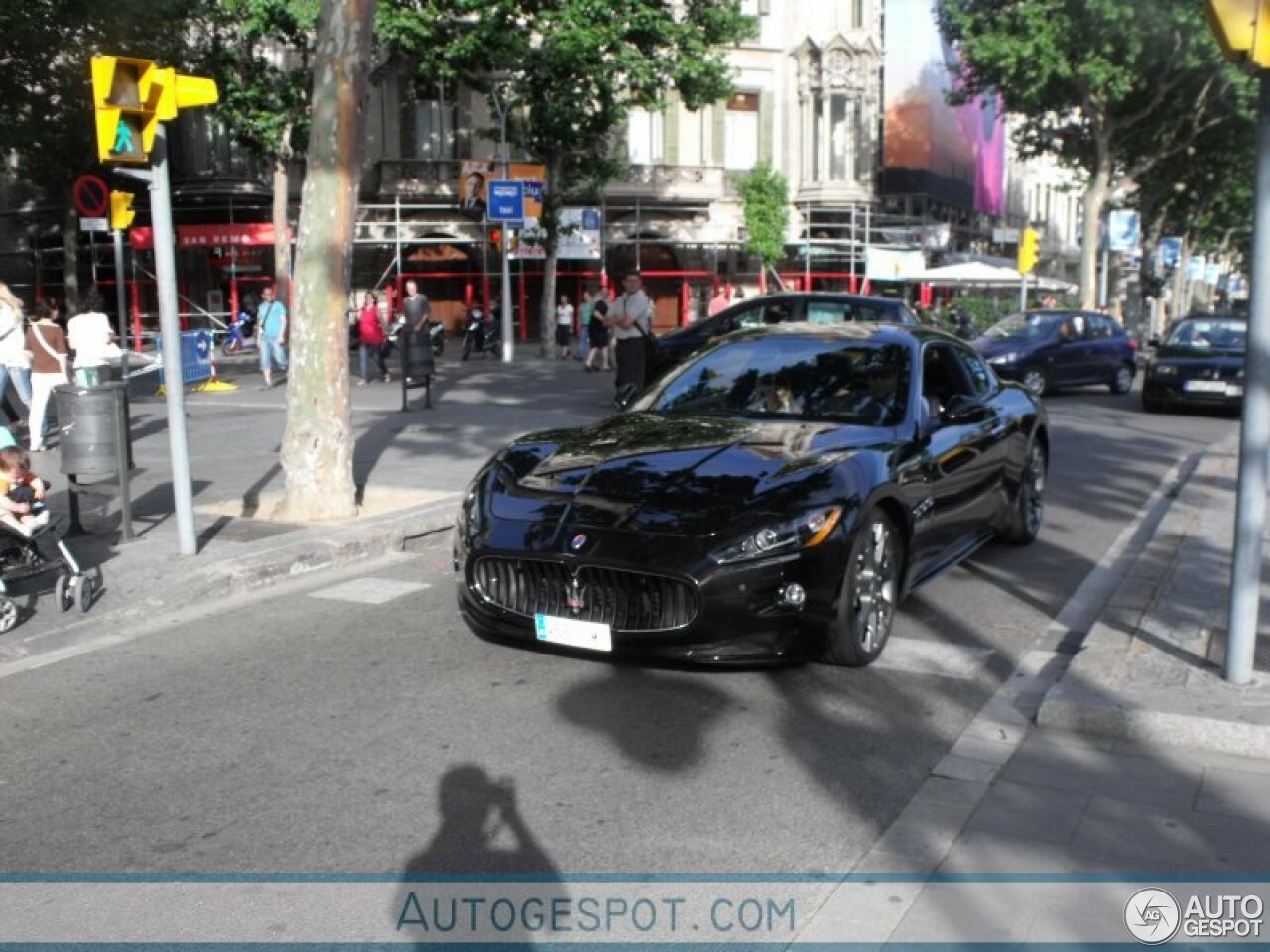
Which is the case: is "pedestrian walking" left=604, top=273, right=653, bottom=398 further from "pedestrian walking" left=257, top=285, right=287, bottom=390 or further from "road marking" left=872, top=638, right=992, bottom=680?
"road marking" left=872, top=638, right=992, bottom=680

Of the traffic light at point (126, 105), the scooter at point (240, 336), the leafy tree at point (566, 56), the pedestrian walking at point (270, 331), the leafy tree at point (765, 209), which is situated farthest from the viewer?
the leafy tree at point (765, 209)

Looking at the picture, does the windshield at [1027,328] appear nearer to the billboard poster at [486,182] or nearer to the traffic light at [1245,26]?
the billboard poster at [486,182]

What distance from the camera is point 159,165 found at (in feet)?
26.4

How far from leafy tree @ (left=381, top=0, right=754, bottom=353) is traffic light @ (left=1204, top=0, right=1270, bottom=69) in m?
25.7

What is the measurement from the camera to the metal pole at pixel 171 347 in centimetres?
803

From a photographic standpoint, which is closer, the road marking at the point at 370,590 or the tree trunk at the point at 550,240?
the road marking at the point at 370,590

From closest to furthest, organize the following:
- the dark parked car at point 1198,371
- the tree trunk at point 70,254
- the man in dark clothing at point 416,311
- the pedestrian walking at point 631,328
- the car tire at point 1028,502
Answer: the car tire at point 1028,502
the pedestrian walking at point 631,328
the dark parked car at point 1198,371
the man in dark clothing at point 416,311
the tree trunk at point 70,254

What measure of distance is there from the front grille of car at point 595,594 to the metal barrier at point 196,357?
16709 mm

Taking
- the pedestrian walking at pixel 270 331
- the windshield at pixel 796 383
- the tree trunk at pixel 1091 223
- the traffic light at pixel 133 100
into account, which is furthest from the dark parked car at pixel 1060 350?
the traffic light at pixel 133 100

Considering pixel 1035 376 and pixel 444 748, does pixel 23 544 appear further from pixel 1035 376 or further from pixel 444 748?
pixel 1035 376

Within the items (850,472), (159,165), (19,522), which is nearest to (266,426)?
(159,165)

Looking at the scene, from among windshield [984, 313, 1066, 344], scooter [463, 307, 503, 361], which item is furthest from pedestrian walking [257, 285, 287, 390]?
windshield [984, 313, 1066, 344]

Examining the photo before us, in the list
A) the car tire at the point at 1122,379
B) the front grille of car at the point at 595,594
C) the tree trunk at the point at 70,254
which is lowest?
the car tire at the point at 1122,379

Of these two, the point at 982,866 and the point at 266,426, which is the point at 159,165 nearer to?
the point at 982,866
